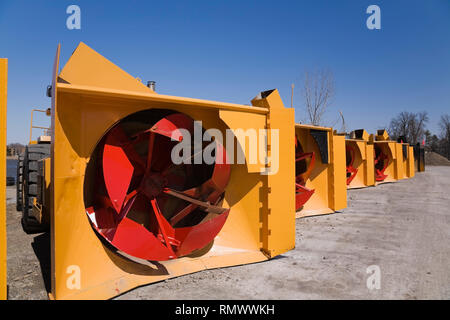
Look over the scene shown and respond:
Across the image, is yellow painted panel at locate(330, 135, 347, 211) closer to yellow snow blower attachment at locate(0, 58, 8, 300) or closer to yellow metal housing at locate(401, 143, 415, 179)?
yellow snow blower attachment at locate(0, 58, 8, 300)

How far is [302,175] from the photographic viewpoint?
16.6 ft

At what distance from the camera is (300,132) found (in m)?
5.11

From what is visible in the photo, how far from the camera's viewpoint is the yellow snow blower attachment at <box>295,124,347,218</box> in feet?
16.4

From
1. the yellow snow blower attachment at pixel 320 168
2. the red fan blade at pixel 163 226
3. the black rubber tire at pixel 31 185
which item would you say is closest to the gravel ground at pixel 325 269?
the black rubber tire at pixel 31 185

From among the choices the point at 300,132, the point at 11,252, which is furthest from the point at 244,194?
the point at 11,252

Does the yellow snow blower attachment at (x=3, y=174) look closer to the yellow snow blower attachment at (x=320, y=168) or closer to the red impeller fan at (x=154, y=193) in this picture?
the red impeller fan at (x=154, y=193)

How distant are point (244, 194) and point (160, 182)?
39.0 inches

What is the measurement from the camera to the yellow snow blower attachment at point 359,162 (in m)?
8.73

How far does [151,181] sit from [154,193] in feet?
0.44

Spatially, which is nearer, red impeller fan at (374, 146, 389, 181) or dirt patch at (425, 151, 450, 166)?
red impeller fan at (374, 146, 389, 181)

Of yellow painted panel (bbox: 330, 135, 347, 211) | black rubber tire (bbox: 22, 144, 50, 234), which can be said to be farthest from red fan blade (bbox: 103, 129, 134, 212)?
yellow painted panel (bbox: 330, 135, 347, 211)

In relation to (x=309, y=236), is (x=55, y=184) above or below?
above

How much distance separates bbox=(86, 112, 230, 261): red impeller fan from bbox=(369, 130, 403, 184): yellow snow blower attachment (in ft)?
32.5
